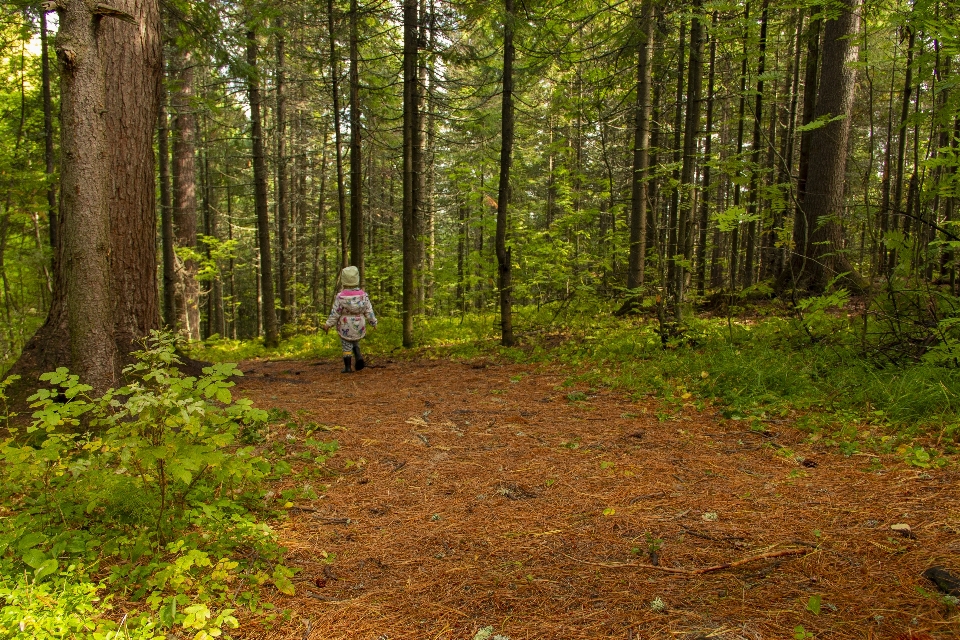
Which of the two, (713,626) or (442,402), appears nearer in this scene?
(713,626)

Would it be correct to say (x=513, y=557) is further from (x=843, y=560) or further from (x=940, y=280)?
(x=940, y=280)

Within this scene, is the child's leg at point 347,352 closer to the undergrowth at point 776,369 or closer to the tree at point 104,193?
the undergrowth at point 776,369

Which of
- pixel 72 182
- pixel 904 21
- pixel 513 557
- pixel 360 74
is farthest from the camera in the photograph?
pixel 360 74

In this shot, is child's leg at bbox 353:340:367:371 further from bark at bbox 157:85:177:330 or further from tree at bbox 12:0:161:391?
bark at bbox 157:85:177:330

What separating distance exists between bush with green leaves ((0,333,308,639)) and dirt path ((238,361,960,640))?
31cm

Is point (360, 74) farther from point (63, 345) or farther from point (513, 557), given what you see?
point (513, 557)

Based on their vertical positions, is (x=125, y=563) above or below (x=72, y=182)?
below

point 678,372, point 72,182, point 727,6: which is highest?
point 727,6

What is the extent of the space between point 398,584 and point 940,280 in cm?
888

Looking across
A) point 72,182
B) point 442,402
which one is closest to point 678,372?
point 442,402

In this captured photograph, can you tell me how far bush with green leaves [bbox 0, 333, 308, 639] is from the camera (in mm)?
2039

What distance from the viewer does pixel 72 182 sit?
309 centimetres

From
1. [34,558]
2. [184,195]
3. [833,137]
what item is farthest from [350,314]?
[833,137]

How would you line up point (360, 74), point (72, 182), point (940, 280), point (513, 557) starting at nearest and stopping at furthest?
point (513, 557) → point (72, 182) → point (940, 280) → point (360, 74)
